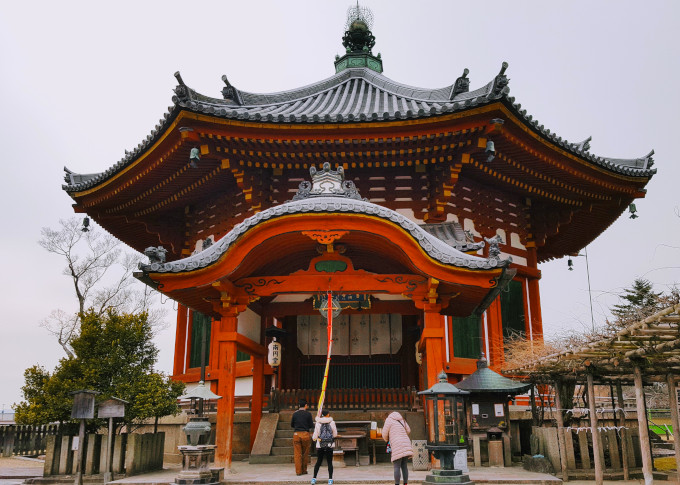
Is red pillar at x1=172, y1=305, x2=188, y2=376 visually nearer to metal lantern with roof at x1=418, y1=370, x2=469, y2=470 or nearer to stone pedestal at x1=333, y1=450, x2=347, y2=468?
stone pedestal at x1=333, y1=450, x2=347, y2=468

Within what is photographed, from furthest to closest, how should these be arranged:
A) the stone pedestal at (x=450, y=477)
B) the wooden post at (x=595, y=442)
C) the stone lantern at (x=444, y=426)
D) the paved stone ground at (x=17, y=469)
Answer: the paved stone ground at (x=17, y=469) → the wooden post at (x=595, y=442) → the stone lantern at (x=444, y=426) → the stone pedestal at (x=450, y=477)

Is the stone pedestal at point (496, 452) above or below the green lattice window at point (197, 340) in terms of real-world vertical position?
below

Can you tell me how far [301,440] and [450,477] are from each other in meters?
2.54

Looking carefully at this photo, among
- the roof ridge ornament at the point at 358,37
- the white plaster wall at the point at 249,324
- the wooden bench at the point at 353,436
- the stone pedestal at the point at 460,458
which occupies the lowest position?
the stone pedestal at the point at 460,458

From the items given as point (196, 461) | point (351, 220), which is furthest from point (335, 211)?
point (196, 461)

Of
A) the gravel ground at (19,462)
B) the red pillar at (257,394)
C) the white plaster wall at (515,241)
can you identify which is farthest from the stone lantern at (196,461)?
the gravel ground at (19,462)

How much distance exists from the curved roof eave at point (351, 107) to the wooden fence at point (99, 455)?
229 inches

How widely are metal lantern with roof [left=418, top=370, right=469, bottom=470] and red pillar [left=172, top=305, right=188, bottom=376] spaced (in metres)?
9.04

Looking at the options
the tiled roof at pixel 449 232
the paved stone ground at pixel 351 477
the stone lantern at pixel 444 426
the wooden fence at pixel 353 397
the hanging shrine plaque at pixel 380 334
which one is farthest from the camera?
the hanging shrine plaque at pixel 380 334

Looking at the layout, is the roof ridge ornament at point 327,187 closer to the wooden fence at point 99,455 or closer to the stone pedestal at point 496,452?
the stone pedestal at point 496,452

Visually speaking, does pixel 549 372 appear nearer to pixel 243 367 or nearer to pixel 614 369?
pixel 614 369

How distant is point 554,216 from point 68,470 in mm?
12377

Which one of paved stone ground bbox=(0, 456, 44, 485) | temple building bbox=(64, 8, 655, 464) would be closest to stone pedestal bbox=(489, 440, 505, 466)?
temple building bbox=(64, 8, 655, 464)

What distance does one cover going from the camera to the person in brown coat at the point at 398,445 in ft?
26.2
